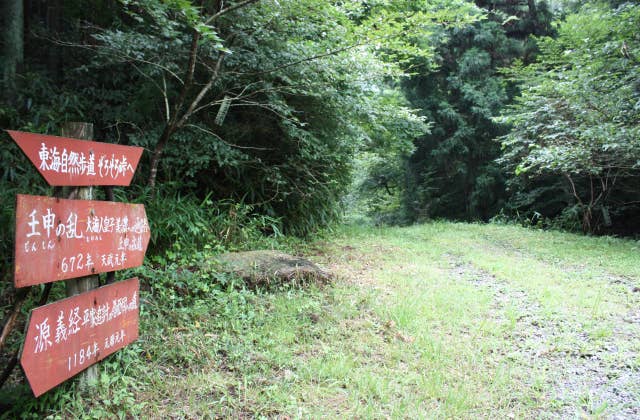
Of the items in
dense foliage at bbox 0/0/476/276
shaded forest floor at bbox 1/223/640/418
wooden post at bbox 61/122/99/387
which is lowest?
shaded forest floor at bbox 1/223/640/418

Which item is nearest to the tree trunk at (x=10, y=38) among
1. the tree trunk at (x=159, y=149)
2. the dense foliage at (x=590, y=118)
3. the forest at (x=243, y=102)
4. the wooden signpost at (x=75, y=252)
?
the forest at (x=243, y=102)

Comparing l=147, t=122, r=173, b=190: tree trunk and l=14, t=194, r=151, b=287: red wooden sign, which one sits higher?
l=147, t=122, r=173, b=190: tree trunk

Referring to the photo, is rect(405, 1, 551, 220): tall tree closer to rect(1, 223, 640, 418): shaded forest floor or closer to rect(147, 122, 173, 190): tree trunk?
rect(1, 223, 640, 418): shaded forest floor

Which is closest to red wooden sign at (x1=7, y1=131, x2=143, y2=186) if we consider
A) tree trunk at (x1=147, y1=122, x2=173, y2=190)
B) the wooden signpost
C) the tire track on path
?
the wooden signpost

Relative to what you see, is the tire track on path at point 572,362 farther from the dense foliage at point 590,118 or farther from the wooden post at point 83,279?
the dense foliage at point 590,118

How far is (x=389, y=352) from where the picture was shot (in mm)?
3305

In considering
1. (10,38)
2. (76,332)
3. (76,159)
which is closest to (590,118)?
(76,159)

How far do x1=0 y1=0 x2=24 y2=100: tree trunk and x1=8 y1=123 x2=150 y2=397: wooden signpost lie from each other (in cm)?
465

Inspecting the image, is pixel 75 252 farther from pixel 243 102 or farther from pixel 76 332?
pixel 243 102

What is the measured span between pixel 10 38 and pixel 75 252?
5507 millimetres

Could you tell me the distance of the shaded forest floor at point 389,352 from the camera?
264cm

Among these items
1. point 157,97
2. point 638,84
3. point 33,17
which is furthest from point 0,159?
point 638,84

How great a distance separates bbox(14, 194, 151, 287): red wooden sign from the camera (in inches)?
75.8

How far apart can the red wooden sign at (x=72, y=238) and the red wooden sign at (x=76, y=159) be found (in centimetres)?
14
